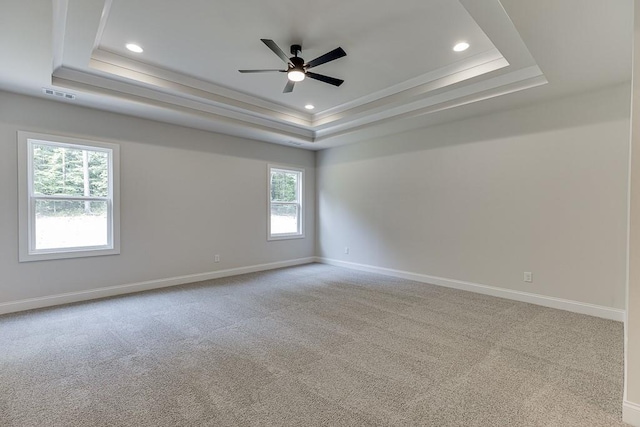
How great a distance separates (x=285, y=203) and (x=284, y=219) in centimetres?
36

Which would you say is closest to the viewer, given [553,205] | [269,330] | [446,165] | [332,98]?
[269,330]

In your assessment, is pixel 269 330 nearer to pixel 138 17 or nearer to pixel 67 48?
pixel 138 17

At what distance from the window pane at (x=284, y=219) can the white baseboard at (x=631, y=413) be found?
18.1ft

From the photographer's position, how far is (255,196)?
6074 millimetres

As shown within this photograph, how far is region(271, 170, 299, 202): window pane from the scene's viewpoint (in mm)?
6520

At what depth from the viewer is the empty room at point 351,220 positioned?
2.11 metres

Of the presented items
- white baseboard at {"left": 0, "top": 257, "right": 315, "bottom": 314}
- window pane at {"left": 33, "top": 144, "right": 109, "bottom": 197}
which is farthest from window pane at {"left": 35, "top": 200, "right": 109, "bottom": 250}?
white baseboard at {"left": 0, "top": 257, "right": 315, "bottom": 314}

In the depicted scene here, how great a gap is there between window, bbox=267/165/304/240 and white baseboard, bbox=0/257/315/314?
80 cm

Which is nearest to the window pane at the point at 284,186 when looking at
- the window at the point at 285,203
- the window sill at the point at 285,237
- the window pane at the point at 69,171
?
the window at the point at 285,203

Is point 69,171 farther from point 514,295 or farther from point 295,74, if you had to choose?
point 514,295

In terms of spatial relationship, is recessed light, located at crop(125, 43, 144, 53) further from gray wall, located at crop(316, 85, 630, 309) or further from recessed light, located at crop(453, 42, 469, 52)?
gray wall, located at crop(316, 85, 630, 309)

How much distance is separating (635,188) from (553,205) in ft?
8.15

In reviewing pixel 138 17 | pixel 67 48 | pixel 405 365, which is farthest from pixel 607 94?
pixel 67 48

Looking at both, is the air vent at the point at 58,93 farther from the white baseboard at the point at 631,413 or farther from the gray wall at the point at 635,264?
the white baseboard at the point at 631,413
